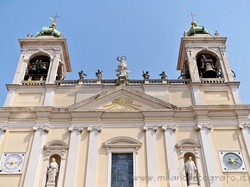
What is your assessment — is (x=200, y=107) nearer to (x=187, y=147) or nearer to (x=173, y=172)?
(x=187, y=147)

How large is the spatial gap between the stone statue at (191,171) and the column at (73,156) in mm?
4317

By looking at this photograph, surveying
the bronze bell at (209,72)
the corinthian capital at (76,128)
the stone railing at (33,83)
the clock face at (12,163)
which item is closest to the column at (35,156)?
the clock face at (12,163)

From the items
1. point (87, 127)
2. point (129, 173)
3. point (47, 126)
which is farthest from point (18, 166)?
point (129, 173)

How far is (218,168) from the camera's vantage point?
45.1 feet

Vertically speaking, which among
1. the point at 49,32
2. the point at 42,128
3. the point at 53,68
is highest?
the point at 49,32

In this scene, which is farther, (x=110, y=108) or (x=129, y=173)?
(x=110, y=108)

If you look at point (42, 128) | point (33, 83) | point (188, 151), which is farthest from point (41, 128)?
point (188, 151)

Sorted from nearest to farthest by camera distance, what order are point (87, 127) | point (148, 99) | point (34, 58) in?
point (87, 127) → point (148, 99) → point (34, 58)

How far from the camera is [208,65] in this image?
18297 millimetres

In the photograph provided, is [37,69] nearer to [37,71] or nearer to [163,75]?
[37,71]

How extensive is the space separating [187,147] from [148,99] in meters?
2.97

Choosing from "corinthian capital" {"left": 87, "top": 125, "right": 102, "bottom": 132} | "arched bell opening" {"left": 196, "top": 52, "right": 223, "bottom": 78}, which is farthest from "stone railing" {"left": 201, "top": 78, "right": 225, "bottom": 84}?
"corinthian capital" {"left": 87, "top": 125, "right": 102, "bottom": 132}

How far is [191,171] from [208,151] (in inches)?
48.7

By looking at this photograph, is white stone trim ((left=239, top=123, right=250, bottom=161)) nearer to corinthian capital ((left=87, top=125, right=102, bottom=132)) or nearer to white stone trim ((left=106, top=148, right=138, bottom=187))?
white stone trim ((left=106, top=148, right=138, bottom=187))
